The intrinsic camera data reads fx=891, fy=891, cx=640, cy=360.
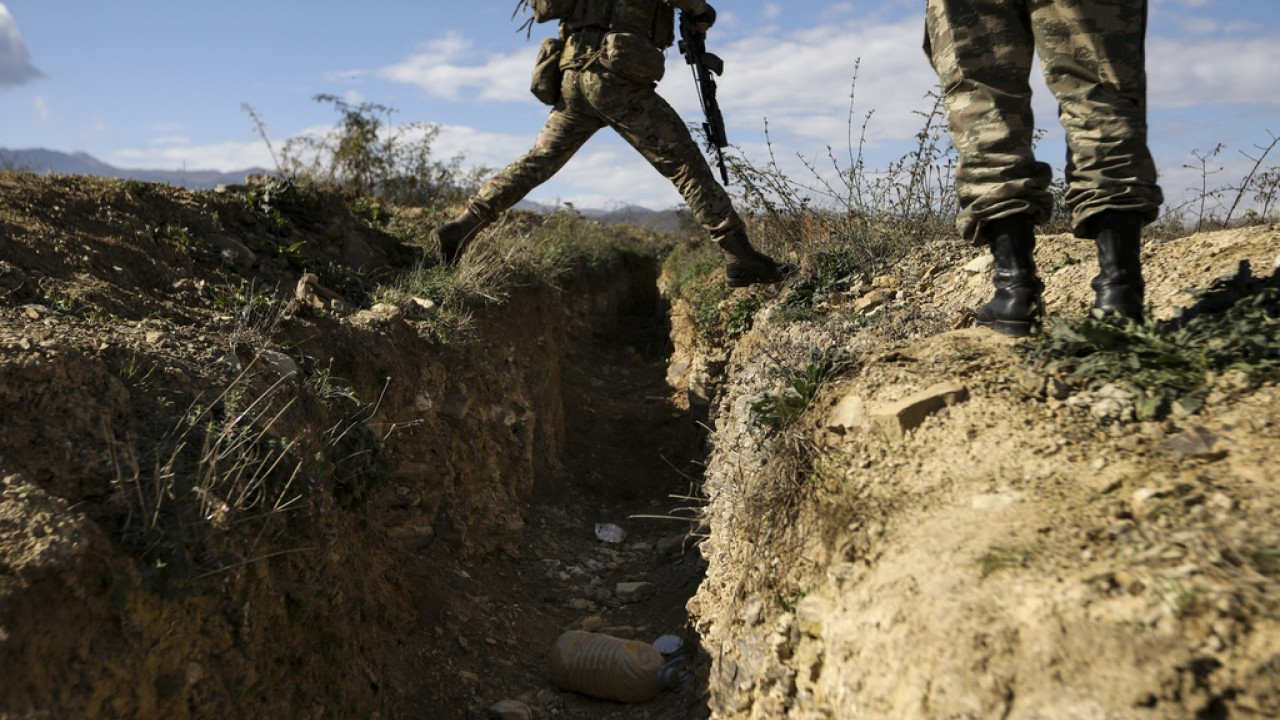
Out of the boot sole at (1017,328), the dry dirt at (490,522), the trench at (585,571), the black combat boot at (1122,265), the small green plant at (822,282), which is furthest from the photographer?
the small green plant at (822,282)

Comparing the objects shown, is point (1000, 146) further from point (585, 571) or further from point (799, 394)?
point (585, 571)

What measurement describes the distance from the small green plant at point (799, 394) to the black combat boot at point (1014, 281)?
0.46 metres

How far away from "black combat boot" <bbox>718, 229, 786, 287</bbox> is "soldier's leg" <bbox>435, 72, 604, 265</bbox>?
98 cm

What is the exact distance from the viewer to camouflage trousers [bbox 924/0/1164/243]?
7.86 ft

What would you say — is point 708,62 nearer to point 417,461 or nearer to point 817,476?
point 417,461

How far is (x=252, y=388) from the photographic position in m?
2.75

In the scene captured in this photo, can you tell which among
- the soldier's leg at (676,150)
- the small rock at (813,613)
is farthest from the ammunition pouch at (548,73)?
the small rock at (813,613)

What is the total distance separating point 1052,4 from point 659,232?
9.80 m

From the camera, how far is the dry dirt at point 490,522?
1626 mm

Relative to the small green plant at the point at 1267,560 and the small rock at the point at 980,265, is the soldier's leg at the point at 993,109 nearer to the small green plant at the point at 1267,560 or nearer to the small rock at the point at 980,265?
the small rock at the point at 980,265

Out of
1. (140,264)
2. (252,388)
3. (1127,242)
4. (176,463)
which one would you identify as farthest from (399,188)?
(1127,242)

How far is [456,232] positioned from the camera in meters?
5.02

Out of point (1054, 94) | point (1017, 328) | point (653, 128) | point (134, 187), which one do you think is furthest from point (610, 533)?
point (1054, 94)

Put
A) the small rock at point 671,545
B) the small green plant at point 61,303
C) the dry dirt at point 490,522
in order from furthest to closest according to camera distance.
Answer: the small rock at point 671,545 → the small green plant at point 61,303 → the dry dirt at point 490,522
